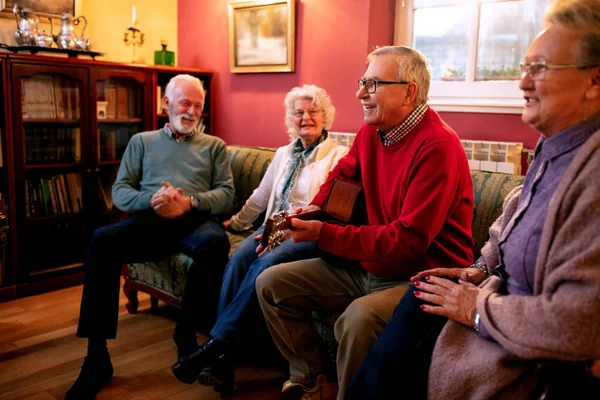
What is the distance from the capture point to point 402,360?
1230mm

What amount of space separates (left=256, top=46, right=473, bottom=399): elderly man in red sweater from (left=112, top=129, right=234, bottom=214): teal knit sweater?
804 mm

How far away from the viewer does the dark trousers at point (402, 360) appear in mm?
1208

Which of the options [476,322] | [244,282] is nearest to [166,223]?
[244,282]

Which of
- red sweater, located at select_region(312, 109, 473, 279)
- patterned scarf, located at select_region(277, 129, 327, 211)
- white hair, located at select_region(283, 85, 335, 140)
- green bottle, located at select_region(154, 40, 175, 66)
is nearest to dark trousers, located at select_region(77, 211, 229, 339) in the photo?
patterned scarf, located at select_region(277, 129, 327, 211)

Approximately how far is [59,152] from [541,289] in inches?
117

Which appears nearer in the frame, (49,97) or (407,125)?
(407,125)

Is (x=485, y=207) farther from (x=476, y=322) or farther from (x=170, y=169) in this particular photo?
(x=170, y=169)

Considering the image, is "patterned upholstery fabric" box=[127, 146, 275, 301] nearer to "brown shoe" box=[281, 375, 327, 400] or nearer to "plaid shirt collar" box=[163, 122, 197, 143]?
"plaid shirt collar" box=[163, 122, 197, 143]

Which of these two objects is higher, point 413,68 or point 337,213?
point 413,68

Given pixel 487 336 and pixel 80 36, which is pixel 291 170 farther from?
pixel 80 36

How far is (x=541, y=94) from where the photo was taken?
45.8 inches

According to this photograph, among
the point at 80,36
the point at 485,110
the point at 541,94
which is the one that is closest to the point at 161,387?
the point at 541,94

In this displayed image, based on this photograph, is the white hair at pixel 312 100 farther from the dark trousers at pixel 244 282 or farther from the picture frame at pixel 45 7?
the picture frame at pixel 45 7

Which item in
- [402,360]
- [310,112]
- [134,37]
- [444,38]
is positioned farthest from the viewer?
[134,37]
